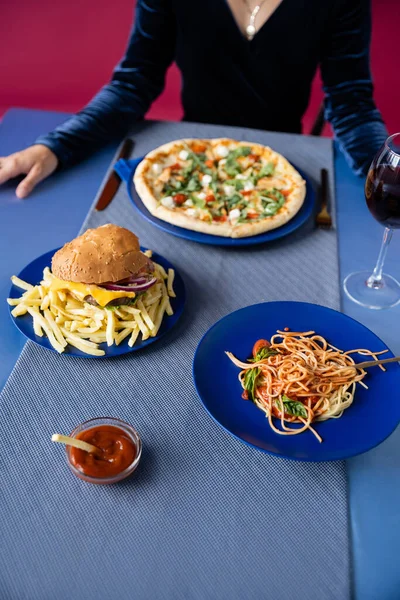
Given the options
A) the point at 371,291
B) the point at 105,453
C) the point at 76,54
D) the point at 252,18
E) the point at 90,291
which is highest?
the point at 252,18

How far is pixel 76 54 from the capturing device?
14.8 ft

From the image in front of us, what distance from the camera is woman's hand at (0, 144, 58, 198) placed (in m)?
2.17

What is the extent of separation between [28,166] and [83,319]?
927mm

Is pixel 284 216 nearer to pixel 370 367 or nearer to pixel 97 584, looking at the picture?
pixel 370 367

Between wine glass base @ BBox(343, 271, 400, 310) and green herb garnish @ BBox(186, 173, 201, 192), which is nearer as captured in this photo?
wine glass base @ BBox(343, 271, 400, 310)

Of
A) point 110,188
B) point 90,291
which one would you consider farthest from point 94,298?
point 110,188

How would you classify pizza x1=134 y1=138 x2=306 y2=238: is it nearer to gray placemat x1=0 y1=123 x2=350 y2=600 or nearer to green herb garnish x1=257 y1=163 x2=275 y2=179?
green herb garnish x1=257 y1=163 x2=275 y2=179

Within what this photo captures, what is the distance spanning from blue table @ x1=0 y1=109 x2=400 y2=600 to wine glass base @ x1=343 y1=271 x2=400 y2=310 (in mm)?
30

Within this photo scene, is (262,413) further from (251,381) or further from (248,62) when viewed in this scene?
(248,62)

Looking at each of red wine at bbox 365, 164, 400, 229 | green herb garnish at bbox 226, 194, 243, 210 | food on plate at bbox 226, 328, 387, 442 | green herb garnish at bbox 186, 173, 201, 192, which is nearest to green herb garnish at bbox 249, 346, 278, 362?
food on plate at bbox 226, 328, 387, 442

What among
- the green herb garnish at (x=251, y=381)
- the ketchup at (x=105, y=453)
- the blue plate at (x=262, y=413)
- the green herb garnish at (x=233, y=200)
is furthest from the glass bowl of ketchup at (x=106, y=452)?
the green herb garnish at (x=233, y=200)

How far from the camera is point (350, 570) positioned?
118 centimetres

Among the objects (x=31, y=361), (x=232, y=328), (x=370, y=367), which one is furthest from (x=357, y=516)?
(x=31, y=361)

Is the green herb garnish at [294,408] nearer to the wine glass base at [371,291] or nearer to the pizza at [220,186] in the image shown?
the wine glass base at [371,291]
